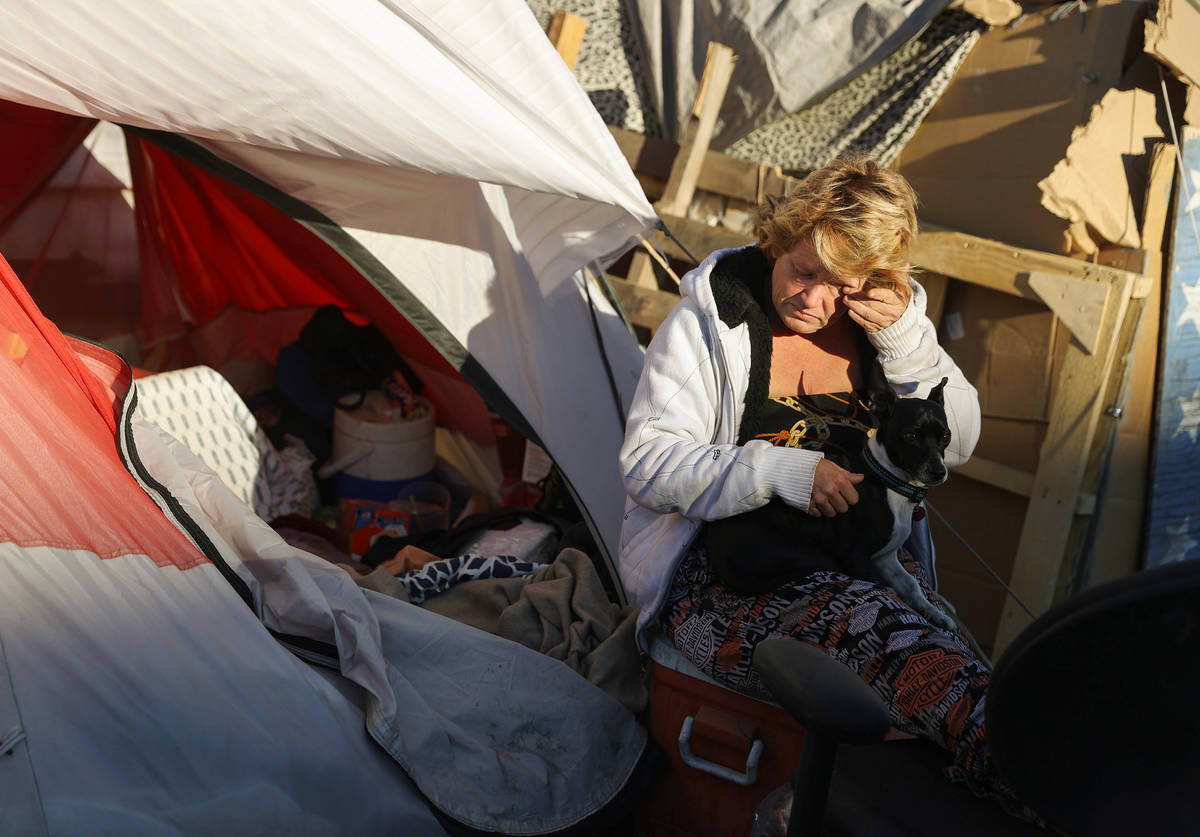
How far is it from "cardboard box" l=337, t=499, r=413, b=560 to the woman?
1062 mm

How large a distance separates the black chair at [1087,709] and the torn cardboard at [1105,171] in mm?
2187

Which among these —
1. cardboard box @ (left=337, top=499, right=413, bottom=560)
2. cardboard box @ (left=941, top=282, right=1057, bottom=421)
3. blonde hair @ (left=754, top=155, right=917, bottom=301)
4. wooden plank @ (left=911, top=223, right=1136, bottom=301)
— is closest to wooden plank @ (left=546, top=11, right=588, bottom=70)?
wooden plank @ (left=911, top=223, right=1136, bottom=301)

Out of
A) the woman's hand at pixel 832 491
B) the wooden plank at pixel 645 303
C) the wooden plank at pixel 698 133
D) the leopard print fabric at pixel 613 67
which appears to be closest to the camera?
the woman's hand at pixel 832 491

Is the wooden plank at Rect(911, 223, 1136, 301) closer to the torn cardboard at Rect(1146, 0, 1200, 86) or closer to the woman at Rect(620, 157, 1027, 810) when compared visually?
the torn cardboard at Rect(1146, 0, 1200, 86)

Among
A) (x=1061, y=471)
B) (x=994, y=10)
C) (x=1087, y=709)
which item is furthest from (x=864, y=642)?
(x=994, y=10)

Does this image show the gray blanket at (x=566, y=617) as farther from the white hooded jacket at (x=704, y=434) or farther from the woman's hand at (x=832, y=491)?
the woman's hand at (x=832, y=491)

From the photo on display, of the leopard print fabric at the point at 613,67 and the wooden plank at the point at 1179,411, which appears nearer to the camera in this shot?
the wooden plank at the point at 1179,411

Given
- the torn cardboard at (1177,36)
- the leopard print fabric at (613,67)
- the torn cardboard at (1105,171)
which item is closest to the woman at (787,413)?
the torn cardboard at (1105,171)

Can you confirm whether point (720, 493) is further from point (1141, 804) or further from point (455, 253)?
point (455, 253)

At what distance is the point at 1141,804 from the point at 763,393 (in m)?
0.96

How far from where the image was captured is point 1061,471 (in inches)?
105

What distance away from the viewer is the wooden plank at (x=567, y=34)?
10.7 ft

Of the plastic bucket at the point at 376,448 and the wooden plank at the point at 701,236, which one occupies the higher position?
the wooden plank at the point at 701,236

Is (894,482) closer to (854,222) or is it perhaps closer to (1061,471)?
(854,222)
